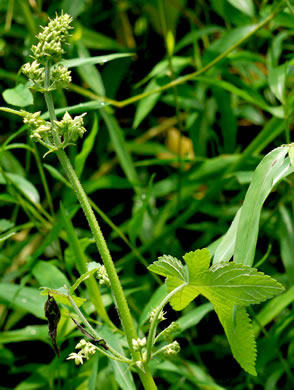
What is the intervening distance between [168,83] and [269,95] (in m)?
0.35

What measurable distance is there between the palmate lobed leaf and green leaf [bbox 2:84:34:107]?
13.2 inches

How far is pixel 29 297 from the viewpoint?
0.75 m

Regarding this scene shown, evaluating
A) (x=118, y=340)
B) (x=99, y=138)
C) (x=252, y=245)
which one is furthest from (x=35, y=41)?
(x=252, y=245)

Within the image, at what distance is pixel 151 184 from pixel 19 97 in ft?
0.75

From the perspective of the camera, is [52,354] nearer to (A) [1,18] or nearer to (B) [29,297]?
(B) [29,297]

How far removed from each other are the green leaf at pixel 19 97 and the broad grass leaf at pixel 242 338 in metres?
0.37


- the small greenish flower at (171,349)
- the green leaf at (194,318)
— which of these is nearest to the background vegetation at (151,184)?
the green leaf at (194,318)

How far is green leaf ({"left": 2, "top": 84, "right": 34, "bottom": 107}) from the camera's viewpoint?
67 centimetres

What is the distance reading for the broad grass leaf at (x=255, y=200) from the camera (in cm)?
46

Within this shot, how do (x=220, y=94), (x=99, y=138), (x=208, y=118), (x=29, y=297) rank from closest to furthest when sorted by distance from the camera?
(x=29, y=297) → (x=220, y=94) → (x=208, y=118) → (x=99, y=138)

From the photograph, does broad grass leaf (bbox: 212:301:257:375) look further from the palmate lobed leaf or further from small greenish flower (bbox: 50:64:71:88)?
small greenish flower (bbox: 50:64:71:88)

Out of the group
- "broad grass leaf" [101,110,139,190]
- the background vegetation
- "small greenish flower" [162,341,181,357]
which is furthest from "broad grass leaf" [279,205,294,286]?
"small greenish flower" [162,341,181,357]

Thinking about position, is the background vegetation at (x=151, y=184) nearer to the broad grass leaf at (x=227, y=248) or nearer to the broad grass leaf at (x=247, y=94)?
the broad grass leaf at (x=247, y=94)

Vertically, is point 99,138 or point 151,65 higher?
point 151,65
